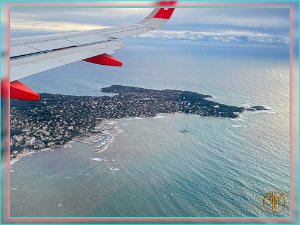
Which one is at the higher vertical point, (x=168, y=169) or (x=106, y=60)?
Result: (x=106, y=60)

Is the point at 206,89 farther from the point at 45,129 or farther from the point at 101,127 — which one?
the point at 45,129

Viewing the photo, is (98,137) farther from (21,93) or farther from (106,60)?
(21,93)

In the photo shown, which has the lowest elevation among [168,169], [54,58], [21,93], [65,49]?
[168,169]

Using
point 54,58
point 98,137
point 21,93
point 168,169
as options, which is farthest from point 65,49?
point 98,137

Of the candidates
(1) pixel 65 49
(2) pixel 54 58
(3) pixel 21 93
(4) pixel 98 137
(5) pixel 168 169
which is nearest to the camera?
(3) pixel 21 93

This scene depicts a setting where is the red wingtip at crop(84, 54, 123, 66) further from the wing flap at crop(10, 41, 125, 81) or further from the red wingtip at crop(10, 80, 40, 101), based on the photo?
the red wingtip at crop(10, 80, 40, 101)

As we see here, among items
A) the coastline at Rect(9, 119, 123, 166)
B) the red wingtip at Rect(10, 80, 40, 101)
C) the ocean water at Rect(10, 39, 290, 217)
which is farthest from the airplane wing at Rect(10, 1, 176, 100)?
the coastline at Rect(9, 119, 123, 166)

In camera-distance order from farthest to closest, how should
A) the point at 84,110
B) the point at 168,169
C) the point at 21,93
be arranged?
the point at 84,110
the point at 168,169
the point at 21,93

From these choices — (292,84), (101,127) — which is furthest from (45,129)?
(292,84)
